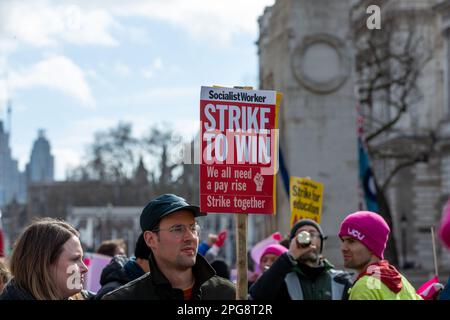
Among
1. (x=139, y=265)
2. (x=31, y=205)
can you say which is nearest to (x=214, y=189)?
(x=139, y=265)

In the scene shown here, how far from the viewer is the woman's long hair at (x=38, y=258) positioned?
5312mm

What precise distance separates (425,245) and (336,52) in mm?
48873

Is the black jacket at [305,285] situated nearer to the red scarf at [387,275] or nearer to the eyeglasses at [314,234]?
the eyeglasses at [314,234]

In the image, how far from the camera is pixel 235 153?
19.2 ft

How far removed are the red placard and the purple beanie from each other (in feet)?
1.53

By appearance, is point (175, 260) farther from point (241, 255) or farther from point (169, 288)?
point (241, 255)

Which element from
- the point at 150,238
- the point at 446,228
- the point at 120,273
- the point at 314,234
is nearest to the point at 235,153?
the point at 150,238

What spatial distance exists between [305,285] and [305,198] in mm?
4178

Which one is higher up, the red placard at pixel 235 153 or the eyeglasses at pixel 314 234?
the red placard at pixel 235 153

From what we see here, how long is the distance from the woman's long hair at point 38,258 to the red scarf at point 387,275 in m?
1.47

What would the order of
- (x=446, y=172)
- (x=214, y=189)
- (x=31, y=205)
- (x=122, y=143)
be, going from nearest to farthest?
1. (x=214, y=189)
2. (x=446, y=172)
3. (x=122, y=143)
4. (x=31, y=205)

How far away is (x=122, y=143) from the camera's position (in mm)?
91688

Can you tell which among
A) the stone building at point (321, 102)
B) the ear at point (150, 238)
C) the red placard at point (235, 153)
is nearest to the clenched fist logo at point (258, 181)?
the red placard at point (235, 153)

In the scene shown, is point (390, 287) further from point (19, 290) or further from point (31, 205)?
point (31, 205)
